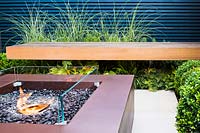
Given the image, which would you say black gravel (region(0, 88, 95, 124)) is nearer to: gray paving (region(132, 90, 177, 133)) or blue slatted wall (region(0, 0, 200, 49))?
gray paving (region(132, 90, 177, 133))

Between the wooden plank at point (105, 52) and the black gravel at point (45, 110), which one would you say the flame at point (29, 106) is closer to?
the black gravel at point (45, 110)

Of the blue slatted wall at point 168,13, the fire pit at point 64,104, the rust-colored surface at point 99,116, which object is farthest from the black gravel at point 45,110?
the blue slatted wall at point 168,13

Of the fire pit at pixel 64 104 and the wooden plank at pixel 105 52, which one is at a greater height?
the wooden plank at pixel 105 52

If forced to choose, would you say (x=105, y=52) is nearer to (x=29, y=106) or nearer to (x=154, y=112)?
(x=154, y=112)

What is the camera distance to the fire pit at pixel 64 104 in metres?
1.89

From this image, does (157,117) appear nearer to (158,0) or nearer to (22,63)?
(22,63)

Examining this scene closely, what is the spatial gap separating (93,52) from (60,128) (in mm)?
2655

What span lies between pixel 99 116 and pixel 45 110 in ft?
1.94

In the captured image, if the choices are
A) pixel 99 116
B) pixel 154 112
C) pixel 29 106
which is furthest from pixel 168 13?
pixel 99 116

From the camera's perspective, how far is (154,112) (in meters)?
3.79

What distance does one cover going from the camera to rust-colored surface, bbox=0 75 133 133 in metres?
1.82

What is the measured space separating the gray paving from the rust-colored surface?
56cm

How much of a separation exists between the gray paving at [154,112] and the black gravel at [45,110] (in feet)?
2.52

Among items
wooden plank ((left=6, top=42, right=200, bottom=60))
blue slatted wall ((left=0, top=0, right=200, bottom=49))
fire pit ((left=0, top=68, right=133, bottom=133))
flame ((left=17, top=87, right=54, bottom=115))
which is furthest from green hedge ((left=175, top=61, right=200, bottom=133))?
blue slatted wall ((left=0, top=0, right=200, bottom=49))
